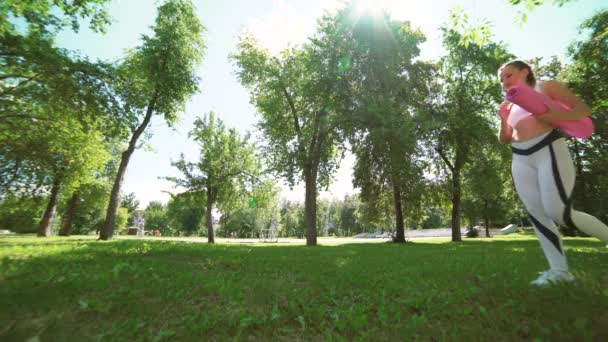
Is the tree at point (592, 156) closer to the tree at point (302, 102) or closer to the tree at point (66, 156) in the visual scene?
the tree at point (302, 102)

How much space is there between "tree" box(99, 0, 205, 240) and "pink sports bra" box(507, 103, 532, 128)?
20759mm

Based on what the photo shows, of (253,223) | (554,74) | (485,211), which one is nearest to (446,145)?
(554,74)

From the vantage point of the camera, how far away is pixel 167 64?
894 inches

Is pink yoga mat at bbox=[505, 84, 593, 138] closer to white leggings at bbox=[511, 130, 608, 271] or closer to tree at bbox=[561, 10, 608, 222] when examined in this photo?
white leggings at bbox=[511, 130, 608, 271]

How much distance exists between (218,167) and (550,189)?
32.3m

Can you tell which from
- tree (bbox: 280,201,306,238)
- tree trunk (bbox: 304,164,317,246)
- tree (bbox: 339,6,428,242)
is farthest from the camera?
tree (bbox: 280,201,306,238)

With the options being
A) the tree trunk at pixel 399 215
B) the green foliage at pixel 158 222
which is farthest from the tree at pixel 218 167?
the green foliage at pixel 158 222

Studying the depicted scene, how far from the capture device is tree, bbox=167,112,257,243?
33438mm

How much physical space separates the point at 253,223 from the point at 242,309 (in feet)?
333

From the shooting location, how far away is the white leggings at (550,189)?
3.68 m

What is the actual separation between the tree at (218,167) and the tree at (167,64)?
10218mm

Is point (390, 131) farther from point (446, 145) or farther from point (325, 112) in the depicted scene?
point (446, 145)

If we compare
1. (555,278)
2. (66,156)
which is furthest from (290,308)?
(66,156)

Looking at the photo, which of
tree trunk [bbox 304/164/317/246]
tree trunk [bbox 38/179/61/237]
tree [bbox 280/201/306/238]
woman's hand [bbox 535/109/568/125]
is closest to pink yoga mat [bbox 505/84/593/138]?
woman's hand [bbox 535/109/568/125]
